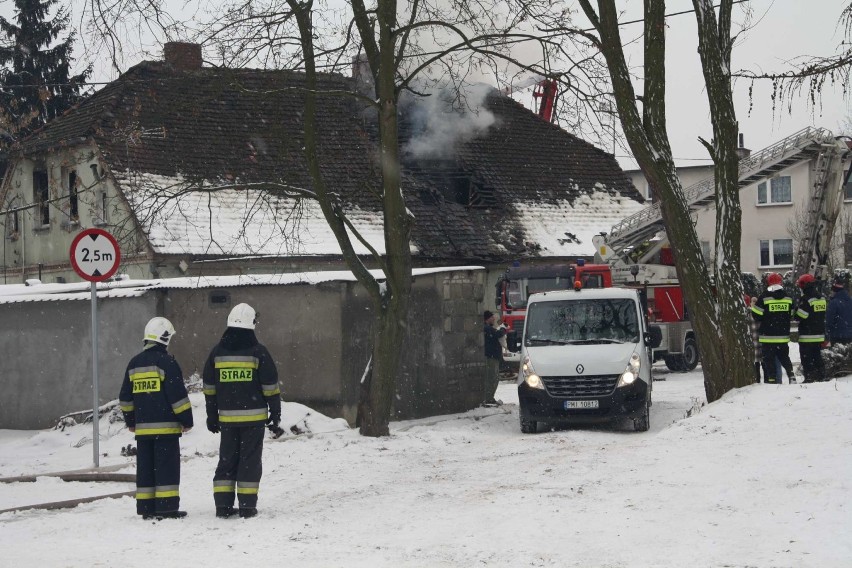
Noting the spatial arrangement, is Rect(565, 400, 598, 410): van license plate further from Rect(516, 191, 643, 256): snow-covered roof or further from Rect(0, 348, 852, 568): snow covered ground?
Rect(516, 191, 643, 256): snow-covered roof

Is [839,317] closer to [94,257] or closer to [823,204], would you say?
[823,204]

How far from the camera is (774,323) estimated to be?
1770 centimetres

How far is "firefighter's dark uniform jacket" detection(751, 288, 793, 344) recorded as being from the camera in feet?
57.8

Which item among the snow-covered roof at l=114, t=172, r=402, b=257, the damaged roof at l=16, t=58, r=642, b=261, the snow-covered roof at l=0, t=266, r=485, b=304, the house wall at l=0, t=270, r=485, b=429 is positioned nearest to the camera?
the house wall at l=0, t=270, r=485, b=429

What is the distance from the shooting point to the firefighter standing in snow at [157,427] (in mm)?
9773

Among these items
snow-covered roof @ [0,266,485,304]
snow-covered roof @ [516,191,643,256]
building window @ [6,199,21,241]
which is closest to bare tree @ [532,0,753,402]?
snow-covered roof @ [0,266,485,304]

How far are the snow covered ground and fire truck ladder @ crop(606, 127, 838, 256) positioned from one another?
15.4 meters

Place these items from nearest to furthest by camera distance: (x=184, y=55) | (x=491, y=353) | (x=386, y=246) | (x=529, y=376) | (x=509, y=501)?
(x=509, y=501), (x=184, y=55), (x=386, y=246), (x=529, y=376), (x=491, y=353)

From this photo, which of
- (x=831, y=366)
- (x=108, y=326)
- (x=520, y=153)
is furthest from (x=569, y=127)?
(x=520, y=153)

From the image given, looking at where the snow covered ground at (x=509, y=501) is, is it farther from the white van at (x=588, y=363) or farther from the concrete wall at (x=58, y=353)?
the concrete wall at (x=58, y=353)

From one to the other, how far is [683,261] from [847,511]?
24.2 feet

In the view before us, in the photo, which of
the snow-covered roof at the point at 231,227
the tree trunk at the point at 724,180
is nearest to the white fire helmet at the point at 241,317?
the tree trunk at the point at 724,180

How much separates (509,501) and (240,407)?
97.0 inches

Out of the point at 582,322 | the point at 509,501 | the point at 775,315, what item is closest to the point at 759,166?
the point at 775,315
